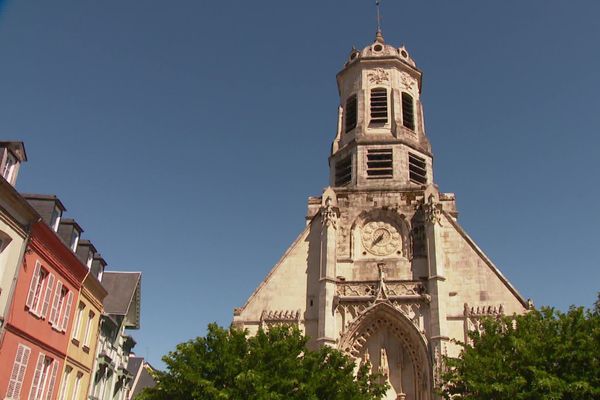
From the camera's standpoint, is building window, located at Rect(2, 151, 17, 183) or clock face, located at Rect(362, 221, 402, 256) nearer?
building window, located at Rect(2, 151, 17, 183)

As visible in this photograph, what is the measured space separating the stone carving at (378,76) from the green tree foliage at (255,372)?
674 inches

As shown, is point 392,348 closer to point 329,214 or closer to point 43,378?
point 329,214

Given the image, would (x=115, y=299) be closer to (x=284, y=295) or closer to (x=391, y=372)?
(x=284, y=295)

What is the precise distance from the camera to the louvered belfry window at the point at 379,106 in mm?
30156

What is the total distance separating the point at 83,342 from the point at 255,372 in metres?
7.46

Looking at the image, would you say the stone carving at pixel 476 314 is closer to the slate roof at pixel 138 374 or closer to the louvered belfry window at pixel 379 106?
the louvered belfry window at pixel 379 106

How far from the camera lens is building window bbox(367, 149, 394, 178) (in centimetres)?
2816

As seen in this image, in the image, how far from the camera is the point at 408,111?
1219 inches

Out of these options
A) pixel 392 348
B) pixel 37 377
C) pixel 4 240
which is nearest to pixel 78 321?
pixel 37 377

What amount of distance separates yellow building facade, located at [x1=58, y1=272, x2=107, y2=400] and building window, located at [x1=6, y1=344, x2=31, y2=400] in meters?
2.89

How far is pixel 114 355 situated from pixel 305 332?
813 cm

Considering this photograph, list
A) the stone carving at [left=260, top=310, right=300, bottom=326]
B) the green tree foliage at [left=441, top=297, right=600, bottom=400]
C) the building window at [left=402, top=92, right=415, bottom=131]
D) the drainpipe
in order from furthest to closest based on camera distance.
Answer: the building window at [left=402, top=92, right=415, bottom=131] → the stone carving at [left=260, top=310, right=300, bottom=326] → the green tree foliage at [left=441, top=297, right=600, bottom=400] → the drainpipe

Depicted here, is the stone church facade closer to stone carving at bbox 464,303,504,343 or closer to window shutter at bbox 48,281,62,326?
stone carving at bbox 464,303,504,343

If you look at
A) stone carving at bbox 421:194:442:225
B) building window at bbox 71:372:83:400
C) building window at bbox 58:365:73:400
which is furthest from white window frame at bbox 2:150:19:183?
stone carving at bbox 421:194:442:225
